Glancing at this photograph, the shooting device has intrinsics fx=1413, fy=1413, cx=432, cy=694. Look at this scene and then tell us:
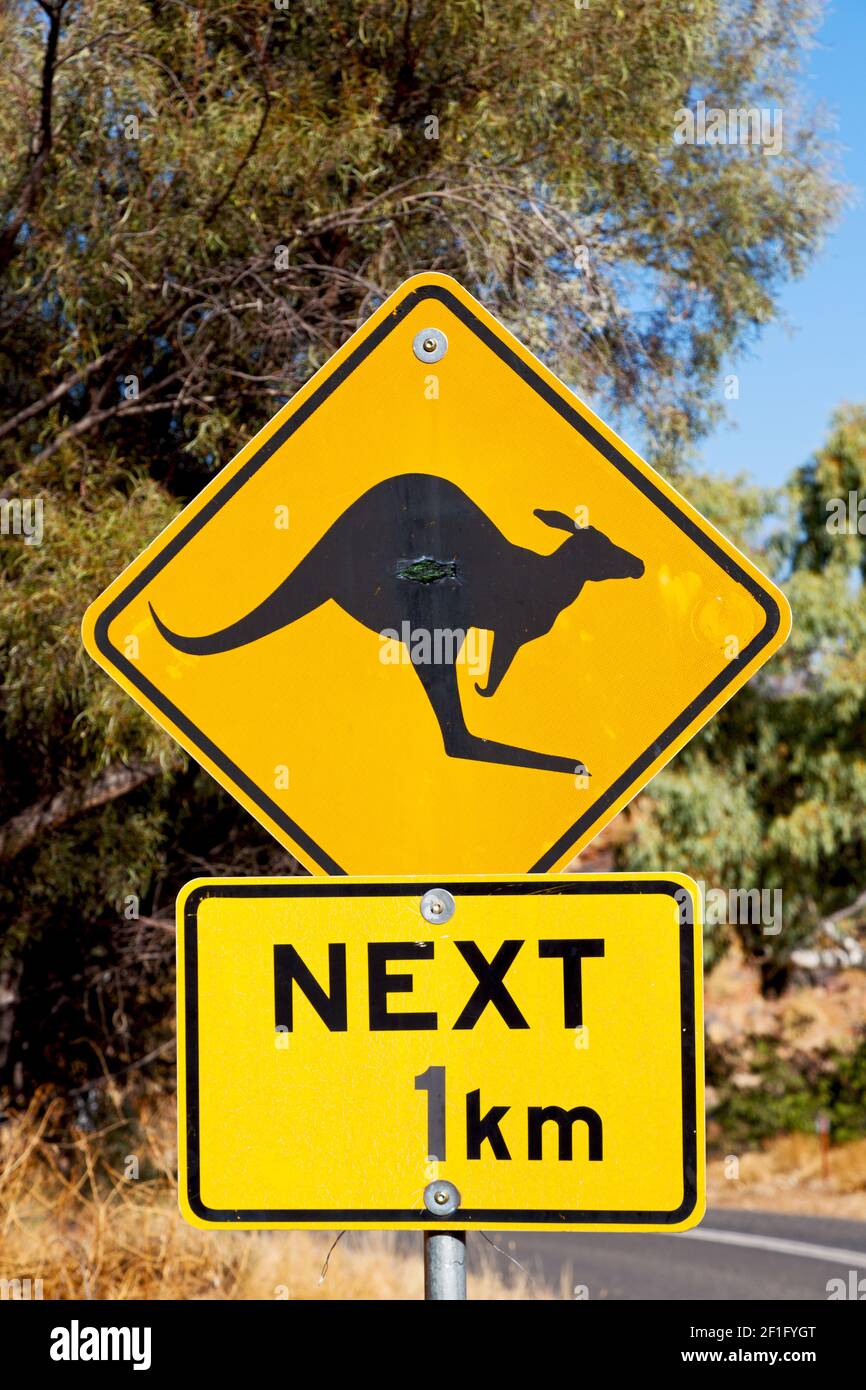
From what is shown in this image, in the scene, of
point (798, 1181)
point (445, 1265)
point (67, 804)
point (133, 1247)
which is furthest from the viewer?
point (798, 1181)

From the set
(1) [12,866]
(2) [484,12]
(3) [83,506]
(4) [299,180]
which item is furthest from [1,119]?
(1) [12,866]

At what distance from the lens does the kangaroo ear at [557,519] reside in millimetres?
2402

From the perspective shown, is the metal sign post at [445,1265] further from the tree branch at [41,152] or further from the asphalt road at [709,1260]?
the asphalt road at [709,1260]

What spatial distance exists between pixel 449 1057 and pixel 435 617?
72 cm

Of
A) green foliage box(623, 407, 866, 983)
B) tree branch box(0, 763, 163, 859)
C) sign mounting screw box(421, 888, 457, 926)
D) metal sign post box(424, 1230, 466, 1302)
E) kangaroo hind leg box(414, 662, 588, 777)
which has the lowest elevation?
metal sign post box(424, 1230, 466, 1302)

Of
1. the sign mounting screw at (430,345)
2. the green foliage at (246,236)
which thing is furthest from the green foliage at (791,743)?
the sign mounting screw at (430,345)

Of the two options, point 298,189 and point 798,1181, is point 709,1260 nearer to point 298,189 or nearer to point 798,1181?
point 798,1181

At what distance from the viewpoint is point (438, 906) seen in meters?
2.28

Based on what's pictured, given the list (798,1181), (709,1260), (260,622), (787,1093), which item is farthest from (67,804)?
(787,1093)

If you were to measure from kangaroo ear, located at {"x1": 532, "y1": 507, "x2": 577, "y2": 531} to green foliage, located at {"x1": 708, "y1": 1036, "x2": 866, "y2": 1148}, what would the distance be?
71.7 ft

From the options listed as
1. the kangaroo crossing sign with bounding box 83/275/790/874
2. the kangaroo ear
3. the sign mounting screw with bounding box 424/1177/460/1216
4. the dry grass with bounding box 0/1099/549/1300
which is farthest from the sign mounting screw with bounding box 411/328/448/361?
the dry grass with bounding box 0/1099/549/1300

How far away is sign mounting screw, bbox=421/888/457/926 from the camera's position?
7.48 feet

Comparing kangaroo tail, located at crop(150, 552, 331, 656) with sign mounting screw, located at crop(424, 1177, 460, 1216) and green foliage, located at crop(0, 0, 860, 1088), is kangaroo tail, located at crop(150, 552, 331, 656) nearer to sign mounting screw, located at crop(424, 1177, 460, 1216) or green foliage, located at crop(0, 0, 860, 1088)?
sign mounting screw, located at crop(424, 1177, 460, 1216)
